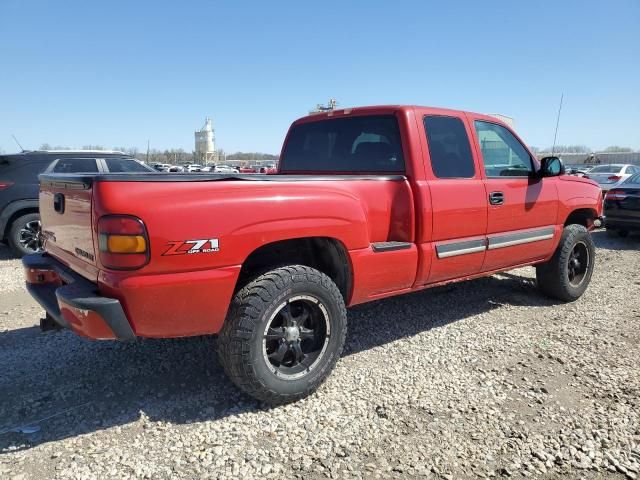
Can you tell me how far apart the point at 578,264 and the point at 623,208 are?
5.30m

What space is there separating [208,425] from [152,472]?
0.45m

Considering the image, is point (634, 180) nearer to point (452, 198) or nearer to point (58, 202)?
point (452, 198)

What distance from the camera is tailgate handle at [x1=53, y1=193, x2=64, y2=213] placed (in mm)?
2850

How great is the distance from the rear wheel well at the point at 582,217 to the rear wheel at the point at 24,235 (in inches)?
301

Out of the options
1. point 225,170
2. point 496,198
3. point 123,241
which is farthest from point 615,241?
point 123,241

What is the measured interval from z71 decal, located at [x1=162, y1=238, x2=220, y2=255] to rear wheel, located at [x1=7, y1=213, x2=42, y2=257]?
6.23 meters

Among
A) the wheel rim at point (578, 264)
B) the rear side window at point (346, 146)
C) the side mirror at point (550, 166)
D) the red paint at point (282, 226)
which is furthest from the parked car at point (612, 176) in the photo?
the rear side window at point (346, 146)

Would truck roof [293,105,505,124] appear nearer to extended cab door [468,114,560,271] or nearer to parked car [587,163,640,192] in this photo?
extended cab door [468,114,560,271]

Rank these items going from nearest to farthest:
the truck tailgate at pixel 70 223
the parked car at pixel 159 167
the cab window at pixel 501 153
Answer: the truck tailgate at pixel 70 223 → the cab window at pixel 501 153 → the parked car at pixel 159 167

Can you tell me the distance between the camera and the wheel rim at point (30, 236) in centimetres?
750

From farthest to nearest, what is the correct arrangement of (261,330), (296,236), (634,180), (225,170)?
(225,170) < (634,180) < (296,236) < (261,330)

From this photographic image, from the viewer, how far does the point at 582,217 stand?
5.46 metres

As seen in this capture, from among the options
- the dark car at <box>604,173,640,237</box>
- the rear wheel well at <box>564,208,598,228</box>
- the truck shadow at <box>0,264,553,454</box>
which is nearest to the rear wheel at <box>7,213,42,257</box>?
the truck shadow at <box>0,264,553,454</box>

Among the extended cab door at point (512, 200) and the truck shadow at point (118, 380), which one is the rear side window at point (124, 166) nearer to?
the truck shadow at point (118, 380)
